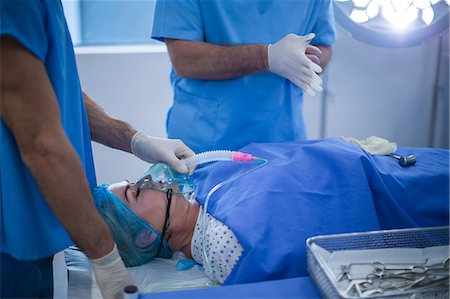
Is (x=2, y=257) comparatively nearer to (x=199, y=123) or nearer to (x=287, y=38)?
(x=199, y=123)

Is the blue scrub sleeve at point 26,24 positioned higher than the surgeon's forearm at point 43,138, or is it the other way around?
the blue scrub sleeve at point 26,24

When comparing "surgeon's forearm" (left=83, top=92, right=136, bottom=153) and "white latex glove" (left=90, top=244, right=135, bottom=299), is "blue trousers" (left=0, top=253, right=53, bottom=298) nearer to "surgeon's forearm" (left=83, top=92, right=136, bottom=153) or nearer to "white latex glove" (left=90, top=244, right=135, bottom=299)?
"white latex glove" (left=90, top=244, right=135, bottom=299)

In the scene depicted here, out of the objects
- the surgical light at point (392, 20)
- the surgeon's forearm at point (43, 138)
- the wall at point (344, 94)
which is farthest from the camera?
the wall at point (344, 94)

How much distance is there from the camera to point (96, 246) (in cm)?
90

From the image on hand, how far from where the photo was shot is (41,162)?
0.80 m

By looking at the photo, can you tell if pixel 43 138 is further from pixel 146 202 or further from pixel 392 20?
pixel 392 20

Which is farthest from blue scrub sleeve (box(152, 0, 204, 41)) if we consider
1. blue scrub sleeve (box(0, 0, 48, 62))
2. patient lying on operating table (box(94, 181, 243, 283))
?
blue scrub sleeve (box(0, 0, 48, 62))

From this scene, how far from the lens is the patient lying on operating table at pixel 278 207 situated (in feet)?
3.62

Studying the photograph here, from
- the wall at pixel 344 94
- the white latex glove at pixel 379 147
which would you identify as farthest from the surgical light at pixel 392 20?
the white latex glove at pixel 379 147

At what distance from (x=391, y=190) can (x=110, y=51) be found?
1789mm

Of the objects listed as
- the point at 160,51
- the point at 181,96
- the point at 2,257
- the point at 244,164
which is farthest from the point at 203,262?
the point at 160,51

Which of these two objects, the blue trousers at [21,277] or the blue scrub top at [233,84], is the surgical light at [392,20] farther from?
the blue trousers at [21,277]

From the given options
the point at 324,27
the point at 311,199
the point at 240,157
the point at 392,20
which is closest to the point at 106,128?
the point at 240,157

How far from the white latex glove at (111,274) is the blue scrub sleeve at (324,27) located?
118 centimetres
